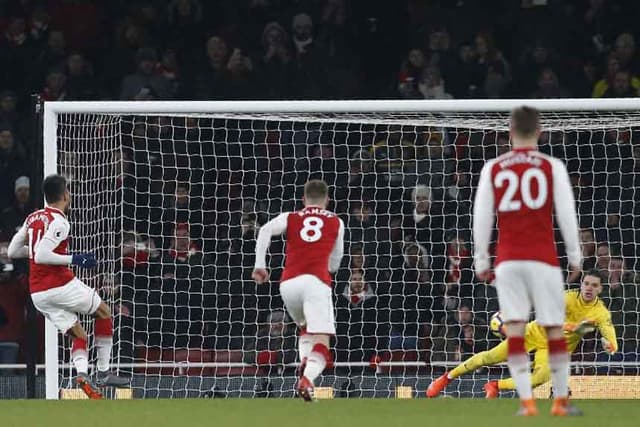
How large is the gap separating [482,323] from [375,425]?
6.53 m

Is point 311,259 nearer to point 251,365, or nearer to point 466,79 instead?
point 251,365

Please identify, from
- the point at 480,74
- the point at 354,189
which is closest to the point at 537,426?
the point at 354,189

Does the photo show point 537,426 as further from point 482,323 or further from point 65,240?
point 482,323

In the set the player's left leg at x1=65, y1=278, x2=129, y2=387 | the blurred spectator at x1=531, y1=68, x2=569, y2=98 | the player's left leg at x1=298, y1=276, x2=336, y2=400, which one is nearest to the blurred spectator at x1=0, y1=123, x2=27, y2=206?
the player's left leg at x1=65, y1=278, x2=129, y2=387

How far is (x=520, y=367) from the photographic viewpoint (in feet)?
27.5

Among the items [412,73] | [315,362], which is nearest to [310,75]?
[412,73]

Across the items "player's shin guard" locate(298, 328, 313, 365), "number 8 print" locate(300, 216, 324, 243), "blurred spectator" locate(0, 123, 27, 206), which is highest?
"blurred spectator" locate(0, 123, 27, 206)

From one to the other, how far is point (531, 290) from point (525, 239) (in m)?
0.28

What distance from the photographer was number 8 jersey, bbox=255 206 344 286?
11.0 m

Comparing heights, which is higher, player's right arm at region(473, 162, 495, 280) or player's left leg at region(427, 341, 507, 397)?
player's right arm at region(473, 162, 495, 280)

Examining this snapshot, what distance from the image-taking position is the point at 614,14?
56.7 ft

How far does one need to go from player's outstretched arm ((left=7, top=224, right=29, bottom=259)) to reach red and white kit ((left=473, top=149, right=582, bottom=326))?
5197 mm

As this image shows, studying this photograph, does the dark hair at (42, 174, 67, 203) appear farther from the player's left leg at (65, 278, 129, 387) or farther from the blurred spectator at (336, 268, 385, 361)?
the blurred spectator at (336, 268, 385, 361)

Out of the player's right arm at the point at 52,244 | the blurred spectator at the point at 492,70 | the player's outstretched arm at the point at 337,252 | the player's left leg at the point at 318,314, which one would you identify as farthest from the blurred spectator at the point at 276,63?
the player's left leg at the point at 318,314
